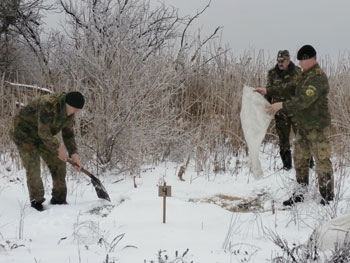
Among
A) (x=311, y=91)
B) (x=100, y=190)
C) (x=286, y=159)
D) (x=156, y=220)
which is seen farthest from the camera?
(x=286, y=159)

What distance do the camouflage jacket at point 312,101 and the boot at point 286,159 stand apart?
2030 millimetres

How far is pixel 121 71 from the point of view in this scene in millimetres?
7738

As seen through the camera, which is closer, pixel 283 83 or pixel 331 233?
pixel 331 233

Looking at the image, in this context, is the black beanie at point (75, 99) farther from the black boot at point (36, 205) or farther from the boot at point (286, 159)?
the boot at point (286, 159)

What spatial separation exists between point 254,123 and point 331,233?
8.80ft

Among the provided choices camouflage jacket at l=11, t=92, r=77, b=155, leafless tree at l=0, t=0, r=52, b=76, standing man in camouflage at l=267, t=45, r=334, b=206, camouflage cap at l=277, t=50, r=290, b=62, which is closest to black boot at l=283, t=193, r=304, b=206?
standing man in camouflage at l=267, t=45, r=334, b=206

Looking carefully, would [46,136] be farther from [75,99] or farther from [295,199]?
[295,199]

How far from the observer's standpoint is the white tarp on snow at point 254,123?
630 centimetres

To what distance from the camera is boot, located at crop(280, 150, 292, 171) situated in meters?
7.76

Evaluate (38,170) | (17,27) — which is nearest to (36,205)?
(38,170)

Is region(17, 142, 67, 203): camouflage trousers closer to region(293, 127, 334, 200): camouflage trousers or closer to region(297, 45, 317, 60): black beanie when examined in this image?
region(293, 127, 334, 200): camouflage trousers

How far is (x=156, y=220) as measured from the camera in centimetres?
516

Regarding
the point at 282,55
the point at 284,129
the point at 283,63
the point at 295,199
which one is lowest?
the point at 295,199

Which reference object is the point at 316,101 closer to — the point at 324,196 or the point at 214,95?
the point at 324,196
